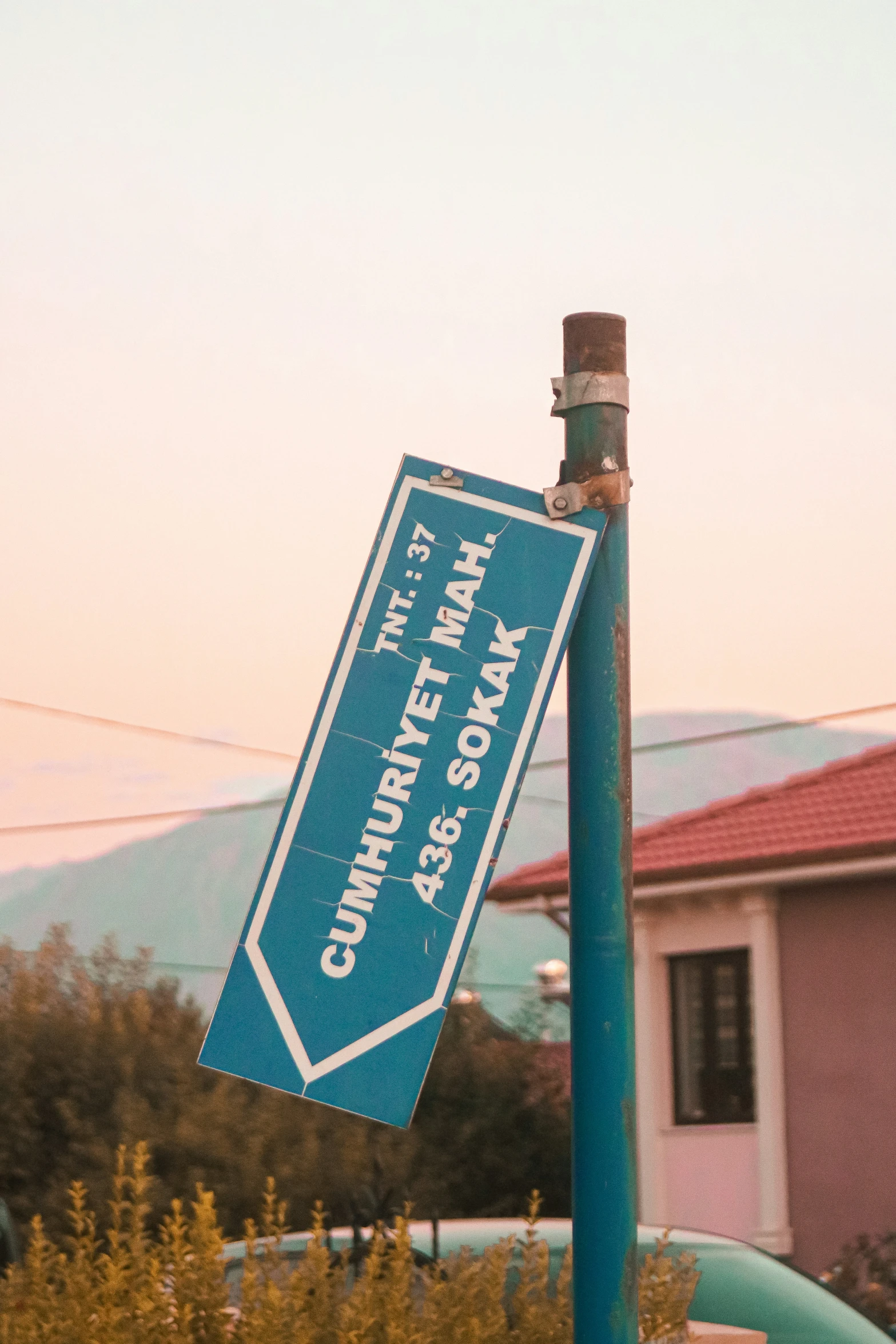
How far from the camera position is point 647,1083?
55.5 ft

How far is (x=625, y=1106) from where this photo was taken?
318 cm

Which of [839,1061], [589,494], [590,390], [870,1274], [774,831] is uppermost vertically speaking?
[774,831]

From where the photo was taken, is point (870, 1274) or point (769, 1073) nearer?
point (870, 1274)

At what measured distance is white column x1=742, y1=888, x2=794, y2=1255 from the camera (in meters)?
15.4

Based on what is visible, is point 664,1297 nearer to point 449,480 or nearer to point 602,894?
point 602,894

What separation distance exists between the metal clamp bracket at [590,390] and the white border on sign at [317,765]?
30cm

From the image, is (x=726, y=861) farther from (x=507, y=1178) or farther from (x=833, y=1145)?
(x=507, y=1178)

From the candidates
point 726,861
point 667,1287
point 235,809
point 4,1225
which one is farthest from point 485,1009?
point 667,1287

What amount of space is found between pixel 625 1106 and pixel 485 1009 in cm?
1611

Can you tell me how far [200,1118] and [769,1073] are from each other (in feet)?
19.0

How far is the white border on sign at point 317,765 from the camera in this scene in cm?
296

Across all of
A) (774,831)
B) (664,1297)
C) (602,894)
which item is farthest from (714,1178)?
(602,894)

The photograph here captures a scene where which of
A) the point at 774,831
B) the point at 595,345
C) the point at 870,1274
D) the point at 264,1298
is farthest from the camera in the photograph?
the point at 774,831

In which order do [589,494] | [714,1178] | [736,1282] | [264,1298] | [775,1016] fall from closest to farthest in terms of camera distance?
[589,494] < [264,1298] < [736,1282] < [775,1016] < [714,1178]
